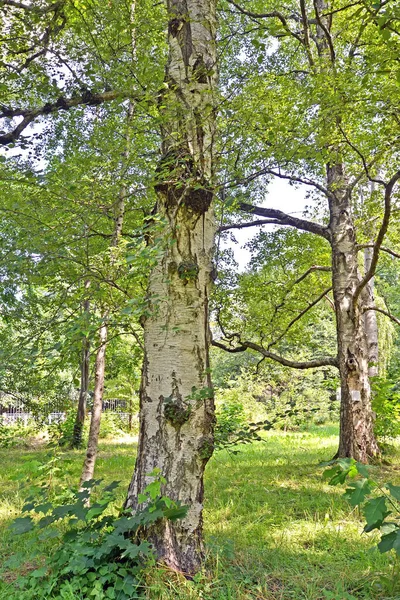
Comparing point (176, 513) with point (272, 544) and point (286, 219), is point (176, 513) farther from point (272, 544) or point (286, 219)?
point (286, 219)

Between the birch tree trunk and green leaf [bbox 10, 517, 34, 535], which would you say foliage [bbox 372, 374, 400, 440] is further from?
green leaf [bbox 10, 517, 34, 535]

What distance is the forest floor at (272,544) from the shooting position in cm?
235

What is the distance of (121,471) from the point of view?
7289 mm

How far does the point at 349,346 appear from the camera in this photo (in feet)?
22.8

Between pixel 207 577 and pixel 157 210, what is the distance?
89.8 inches

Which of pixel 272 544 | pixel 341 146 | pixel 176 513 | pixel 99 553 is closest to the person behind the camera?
pixel 99 553

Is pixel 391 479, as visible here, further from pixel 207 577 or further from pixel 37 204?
pixel 37 204

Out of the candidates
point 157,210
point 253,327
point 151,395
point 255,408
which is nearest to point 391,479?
point 253,327

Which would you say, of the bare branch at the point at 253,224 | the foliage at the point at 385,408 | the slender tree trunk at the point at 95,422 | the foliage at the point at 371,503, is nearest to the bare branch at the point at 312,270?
the bare branch at the point at 253,224

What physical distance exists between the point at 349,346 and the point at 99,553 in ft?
18.4

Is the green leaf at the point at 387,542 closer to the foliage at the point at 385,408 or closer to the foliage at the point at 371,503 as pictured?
the foliage at the point at 371,503

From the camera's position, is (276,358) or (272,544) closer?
(272,544)

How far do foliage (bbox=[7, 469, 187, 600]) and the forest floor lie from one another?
14cm

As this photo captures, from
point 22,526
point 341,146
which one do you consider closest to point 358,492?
point 22,526
